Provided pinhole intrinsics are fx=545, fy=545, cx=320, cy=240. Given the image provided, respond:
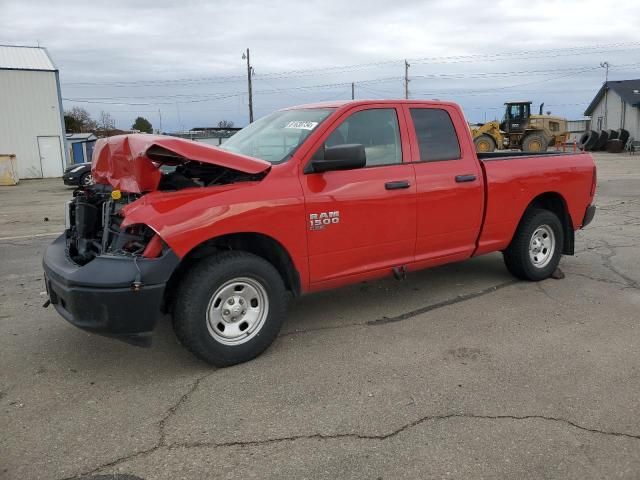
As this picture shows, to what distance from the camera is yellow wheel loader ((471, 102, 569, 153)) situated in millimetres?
31812

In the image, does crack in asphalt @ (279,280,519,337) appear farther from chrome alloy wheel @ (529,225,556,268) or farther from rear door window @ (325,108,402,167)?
rear door window @ (325,108,402,167)

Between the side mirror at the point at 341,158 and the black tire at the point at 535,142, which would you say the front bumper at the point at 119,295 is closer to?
the side mirror at the point at 341,158

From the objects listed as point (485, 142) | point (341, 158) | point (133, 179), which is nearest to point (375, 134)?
point (341, 158)

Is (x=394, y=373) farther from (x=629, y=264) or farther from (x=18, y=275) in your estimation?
(x=18, y=275)

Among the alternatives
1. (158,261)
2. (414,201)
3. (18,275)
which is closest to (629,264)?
(414,201)

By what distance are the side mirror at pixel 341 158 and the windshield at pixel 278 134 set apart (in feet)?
0.98

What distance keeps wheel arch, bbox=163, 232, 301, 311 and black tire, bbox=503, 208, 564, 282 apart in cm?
274

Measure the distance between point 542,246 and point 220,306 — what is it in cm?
386

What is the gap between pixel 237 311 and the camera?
388 centimetres

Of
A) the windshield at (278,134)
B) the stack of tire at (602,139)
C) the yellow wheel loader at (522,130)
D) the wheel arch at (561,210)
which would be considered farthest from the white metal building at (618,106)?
the windshield at (278,134)

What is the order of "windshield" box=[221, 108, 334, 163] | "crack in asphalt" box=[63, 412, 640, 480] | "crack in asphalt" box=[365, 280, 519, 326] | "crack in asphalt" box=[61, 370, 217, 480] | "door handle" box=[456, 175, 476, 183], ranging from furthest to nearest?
"door handle" box=[456, 175, 476, 183]
"crack in asphalt" box=[365, 280, 519, 326]
"windshield" box=[221, 108, 334, 163]
"crack in asphalt" box=[63, 412, 640, 480]
"crack in asphalt" box=[61, 370, 217, 480]

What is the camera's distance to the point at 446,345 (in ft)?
13.9

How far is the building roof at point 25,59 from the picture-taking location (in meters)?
28.6

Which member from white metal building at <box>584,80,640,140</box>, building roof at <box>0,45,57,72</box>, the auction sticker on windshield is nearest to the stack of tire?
white metal building at <box>584,80,640,140</box>
